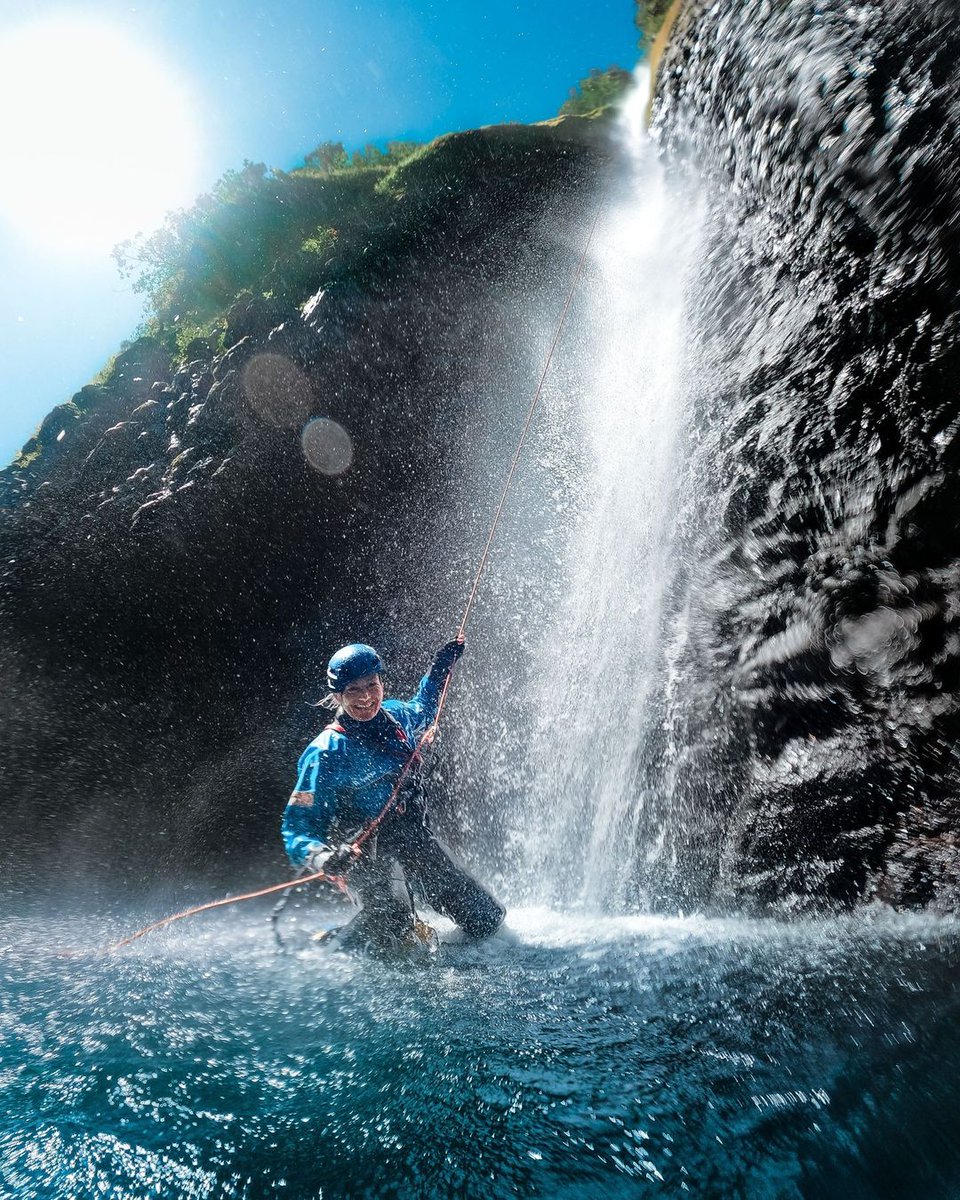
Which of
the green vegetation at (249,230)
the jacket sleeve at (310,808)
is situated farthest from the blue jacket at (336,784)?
the green vegetation at (249,230)

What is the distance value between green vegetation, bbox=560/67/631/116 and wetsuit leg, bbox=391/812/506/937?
2007 cm

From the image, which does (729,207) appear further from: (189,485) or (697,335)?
(189,485)

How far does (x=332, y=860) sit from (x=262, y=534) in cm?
1098

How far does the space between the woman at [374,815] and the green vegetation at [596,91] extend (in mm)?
19475

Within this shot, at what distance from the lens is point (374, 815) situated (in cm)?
415

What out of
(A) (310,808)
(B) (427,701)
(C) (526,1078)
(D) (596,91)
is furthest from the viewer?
(D) (596,91)

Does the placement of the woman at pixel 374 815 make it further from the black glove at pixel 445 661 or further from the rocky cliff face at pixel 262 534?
the rocky cliff face at pixel 262 534

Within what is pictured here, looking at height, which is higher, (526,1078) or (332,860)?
(332,860)

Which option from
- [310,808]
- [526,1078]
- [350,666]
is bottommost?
[526,1078]

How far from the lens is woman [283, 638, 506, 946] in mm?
3916

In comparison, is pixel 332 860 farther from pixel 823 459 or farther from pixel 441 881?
pixel 823 459

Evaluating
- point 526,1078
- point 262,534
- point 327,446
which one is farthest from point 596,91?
point 526,1078

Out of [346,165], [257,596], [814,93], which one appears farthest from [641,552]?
[346,165]

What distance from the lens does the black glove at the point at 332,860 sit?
353cm
